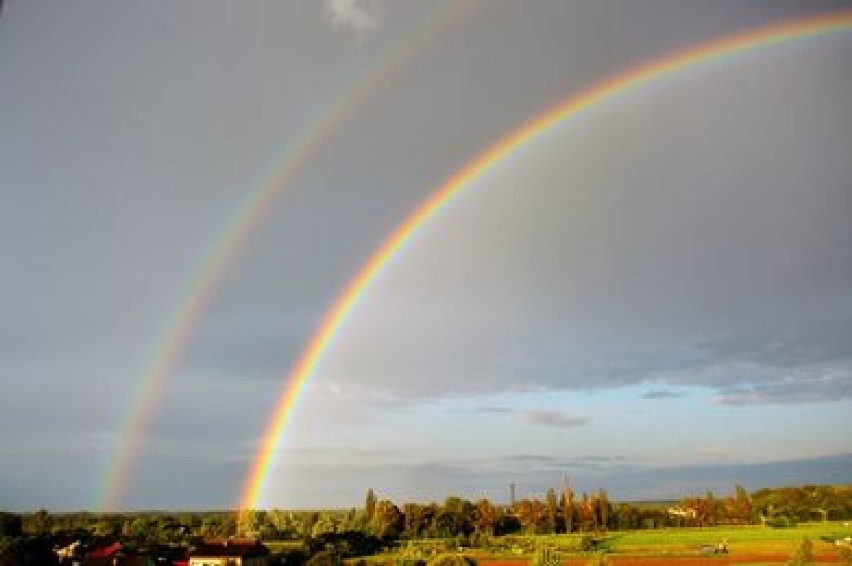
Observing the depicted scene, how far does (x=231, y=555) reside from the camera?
179 ft

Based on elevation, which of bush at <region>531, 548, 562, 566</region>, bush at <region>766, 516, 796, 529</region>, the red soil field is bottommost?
the red soil field

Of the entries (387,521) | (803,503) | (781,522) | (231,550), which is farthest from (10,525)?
(803,503)

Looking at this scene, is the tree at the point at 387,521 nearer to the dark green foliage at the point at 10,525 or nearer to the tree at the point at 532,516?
the tree at the point at 532,516

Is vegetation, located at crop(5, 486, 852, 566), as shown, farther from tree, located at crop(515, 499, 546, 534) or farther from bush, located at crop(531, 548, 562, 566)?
bush, located at crop(531, 548, 562, 566)

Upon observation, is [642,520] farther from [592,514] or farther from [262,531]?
[262,531]

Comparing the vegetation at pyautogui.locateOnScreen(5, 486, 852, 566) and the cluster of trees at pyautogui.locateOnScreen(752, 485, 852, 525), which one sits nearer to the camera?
the vegetation at pyautogui.locateOnScreen(5, 486, 852, 566)

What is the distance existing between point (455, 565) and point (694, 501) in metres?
80.9

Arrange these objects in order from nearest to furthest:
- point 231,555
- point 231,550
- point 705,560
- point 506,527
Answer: point 705,560 < point 231,555 < point 231,550 < point 506,527

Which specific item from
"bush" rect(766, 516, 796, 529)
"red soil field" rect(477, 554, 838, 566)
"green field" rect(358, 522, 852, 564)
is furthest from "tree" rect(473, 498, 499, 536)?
"red soil field" rect(477, 554, 838, 566)

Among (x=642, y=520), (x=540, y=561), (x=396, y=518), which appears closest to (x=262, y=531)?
→ (x=396, y=518)

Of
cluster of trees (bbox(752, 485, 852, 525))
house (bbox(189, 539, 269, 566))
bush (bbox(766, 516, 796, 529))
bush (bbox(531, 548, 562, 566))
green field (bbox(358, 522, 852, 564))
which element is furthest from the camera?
cluster of trees (bbox(752, 485, 852, 525))

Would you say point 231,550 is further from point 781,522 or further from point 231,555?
point 781,522

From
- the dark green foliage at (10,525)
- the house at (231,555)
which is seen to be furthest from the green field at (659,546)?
the dark green foliage at (10,525)

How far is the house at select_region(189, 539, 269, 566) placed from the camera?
53.8m
